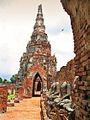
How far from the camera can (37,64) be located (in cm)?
2652

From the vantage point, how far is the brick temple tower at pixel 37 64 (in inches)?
1027

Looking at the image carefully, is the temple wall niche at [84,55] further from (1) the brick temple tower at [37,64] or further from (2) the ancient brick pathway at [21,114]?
(1) the brick temple tower at [37,64]

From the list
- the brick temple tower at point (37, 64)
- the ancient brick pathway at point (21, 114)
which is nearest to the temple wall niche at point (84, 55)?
the ancient brick pathway at point (21, 114)

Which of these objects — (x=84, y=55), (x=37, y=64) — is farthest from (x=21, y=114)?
(x=37, y=64)

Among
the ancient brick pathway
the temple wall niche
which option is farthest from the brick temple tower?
the temple wall niche

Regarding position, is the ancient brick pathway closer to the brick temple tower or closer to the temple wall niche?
the temple wall niche

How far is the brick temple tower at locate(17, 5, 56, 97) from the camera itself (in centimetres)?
2609

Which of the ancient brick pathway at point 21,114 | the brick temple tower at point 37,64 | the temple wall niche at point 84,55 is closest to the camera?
the temple wall niche at point 84,55

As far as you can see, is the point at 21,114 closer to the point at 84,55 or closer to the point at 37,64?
the point at 84,55

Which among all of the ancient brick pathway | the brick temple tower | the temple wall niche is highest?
the brick temple tower

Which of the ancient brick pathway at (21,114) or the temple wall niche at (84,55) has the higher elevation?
the temple wall niche at (84,55)

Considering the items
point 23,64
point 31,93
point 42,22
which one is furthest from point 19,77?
point 42,22

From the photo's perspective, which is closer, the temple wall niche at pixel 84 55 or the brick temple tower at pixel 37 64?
the temple wall niche at pixel 84 55

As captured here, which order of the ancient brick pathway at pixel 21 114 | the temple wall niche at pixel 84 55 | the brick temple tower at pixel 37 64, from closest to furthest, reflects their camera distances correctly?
1. the temple wall niche at pixel 84 55
2. the ancient brick pathway at pixel 21 114
3. the brick temple tower at pixel 37 64
